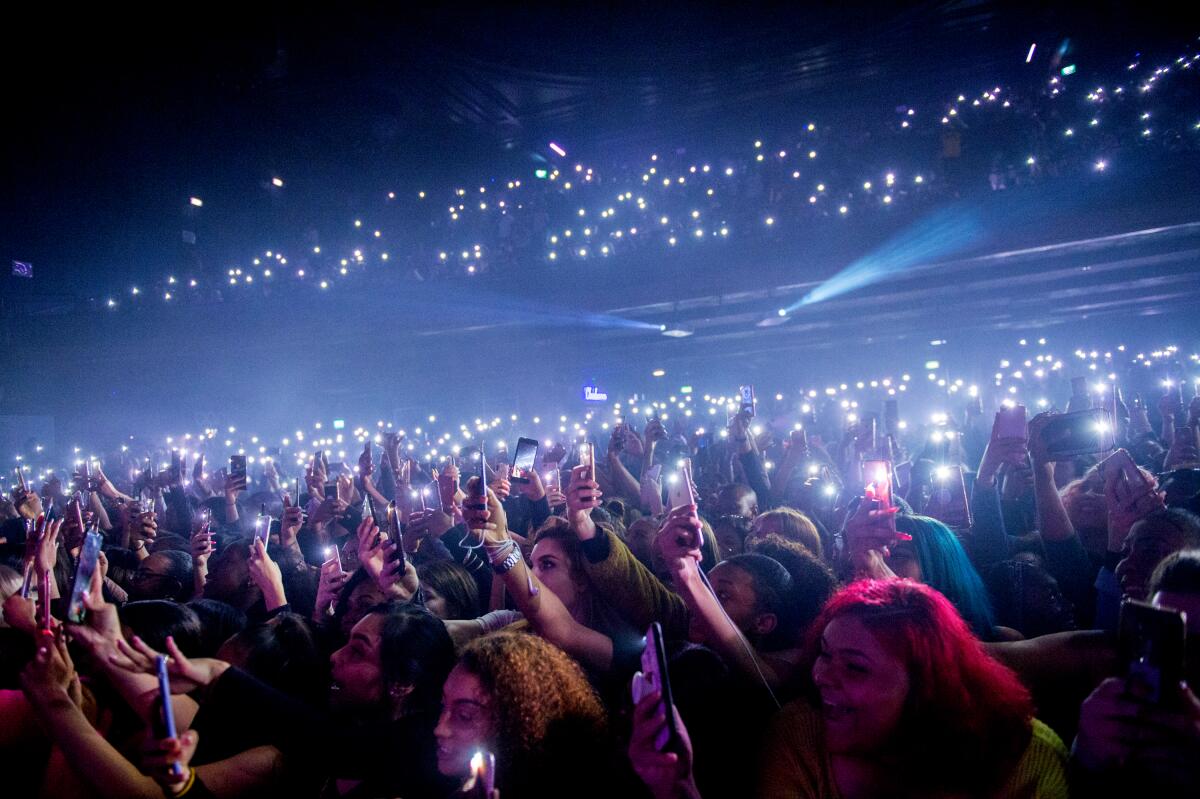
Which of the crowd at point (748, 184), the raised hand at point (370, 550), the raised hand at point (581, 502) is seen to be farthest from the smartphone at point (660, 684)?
the crowd at point (748, 184)

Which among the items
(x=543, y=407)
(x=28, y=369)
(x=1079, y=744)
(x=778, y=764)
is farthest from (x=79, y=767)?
(x=543, y=407)

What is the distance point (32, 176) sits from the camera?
1041cm

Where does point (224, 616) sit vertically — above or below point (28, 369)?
below

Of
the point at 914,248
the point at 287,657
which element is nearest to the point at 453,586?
the point at 287,657

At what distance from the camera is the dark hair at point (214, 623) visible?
2.83 m

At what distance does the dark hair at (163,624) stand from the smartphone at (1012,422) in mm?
4282

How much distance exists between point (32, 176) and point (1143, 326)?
21.4 metres

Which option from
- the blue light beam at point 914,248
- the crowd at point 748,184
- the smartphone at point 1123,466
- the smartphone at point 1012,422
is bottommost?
the smartphone at point 1123,466

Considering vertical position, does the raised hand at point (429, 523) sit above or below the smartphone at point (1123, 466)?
below

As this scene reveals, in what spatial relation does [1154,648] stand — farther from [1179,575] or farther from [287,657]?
[287,657]

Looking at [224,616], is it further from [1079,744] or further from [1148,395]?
[1148,395]

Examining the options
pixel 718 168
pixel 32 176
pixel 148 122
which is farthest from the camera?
pixel 718 168

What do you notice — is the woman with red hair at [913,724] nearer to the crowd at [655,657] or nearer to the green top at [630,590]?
the crowd at [655,657]

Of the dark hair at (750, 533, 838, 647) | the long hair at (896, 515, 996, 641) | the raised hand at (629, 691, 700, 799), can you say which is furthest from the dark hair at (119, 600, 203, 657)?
the long hair at (896, 515, 996, 641)
